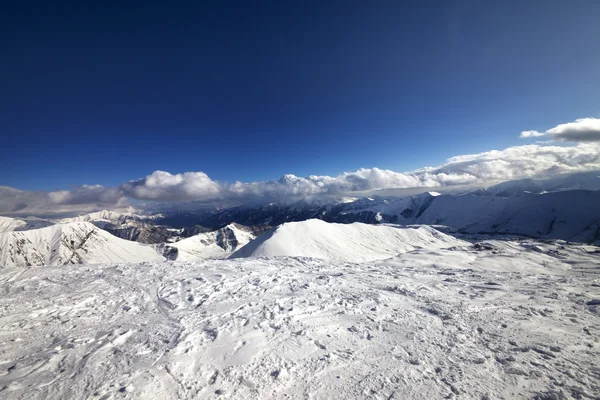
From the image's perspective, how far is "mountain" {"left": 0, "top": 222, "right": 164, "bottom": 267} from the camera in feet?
513

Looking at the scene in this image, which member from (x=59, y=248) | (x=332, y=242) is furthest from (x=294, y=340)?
(x=59, y=248)

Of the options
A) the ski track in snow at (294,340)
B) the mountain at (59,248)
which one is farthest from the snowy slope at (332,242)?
the mountain at (59,248)

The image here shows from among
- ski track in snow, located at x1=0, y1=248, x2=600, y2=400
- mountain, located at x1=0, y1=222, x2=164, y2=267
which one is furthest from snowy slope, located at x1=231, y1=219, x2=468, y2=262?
mountain, located at x1=0, y1=222, x2=164, y2=267

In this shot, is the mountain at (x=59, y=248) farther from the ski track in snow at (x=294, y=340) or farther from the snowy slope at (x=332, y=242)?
the ski track in snow at (x=294, y=340)

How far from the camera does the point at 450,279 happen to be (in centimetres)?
1456

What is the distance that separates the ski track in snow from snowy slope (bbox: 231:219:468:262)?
105 feet

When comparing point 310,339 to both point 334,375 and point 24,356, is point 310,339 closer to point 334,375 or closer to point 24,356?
point 334,375

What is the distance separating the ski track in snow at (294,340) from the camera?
5.02m

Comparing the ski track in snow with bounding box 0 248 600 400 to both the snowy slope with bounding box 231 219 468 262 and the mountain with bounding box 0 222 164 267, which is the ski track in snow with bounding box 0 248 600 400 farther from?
the mountain with bounding box 0 222 164 267

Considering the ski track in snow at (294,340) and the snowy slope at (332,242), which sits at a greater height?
the ski track in snow at (294,340)

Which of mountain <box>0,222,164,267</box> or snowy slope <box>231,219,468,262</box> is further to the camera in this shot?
mountain <box>0,222,164,267</box>

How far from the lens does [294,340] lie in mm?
6848

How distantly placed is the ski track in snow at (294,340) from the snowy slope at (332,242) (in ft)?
105

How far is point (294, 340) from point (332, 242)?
51013 millimetres
